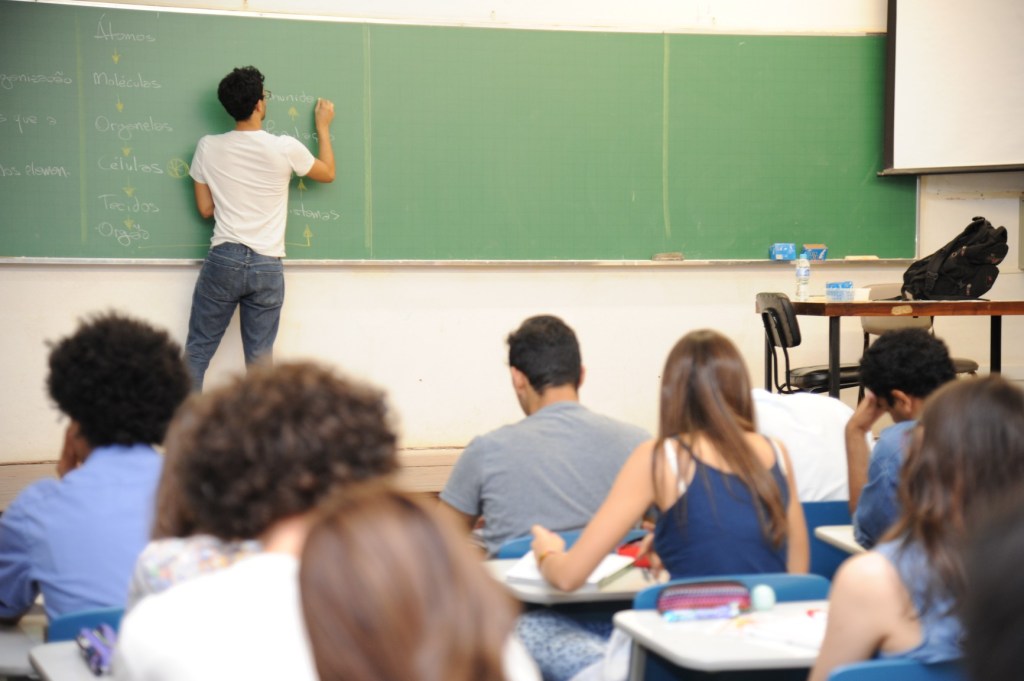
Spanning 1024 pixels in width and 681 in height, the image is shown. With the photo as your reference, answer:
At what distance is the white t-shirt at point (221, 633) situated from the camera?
1.05m

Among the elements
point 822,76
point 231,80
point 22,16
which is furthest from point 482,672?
point 822,76

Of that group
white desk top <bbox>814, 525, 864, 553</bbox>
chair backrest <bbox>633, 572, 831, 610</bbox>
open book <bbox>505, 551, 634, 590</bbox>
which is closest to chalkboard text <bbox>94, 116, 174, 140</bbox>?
open book <bbox>505, 551, 634, 590</bbox>

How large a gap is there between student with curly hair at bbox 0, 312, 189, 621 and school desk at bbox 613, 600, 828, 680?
87 centimetres

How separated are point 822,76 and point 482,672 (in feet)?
20.0

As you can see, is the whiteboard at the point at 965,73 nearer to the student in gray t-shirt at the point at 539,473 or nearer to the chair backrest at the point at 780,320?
the chair backrest at the point at 780,320

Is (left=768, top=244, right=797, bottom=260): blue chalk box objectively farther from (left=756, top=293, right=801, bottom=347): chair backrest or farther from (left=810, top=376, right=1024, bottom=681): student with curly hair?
(left=810, top=376, right=1024, bottom=681): student with curly hair

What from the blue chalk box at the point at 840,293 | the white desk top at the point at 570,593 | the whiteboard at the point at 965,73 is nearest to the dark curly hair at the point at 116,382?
the white desk top at the point at 570,593

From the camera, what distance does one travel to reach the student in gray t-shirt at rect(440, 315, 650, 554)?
102 inches

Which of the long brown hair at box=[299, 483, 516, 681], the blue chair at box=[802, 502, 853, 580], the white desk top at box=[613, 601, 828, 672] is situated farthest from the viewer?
the blue chair at box=[802, 502, 853, 580]

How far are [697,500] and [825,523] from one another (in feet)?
2.72

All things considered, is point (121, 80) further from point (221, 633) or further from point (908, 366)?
point (221, 633)

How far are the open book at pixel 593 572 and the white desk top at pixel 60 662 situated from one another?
2.91 ft

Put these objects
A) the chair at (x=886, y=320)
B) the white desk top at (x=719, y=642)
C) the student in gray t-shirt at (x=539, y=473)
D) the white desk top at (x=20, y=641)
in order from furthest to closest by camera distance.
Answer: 1. the chair at (x=886, y=320)
2. the student in gray t-shirt at (x=539, y=473)
3. the white desk top at (x=20, y=641)
4. the white desk top at (x=719, y=642)

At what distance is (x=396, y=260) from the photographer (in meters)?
5.96
